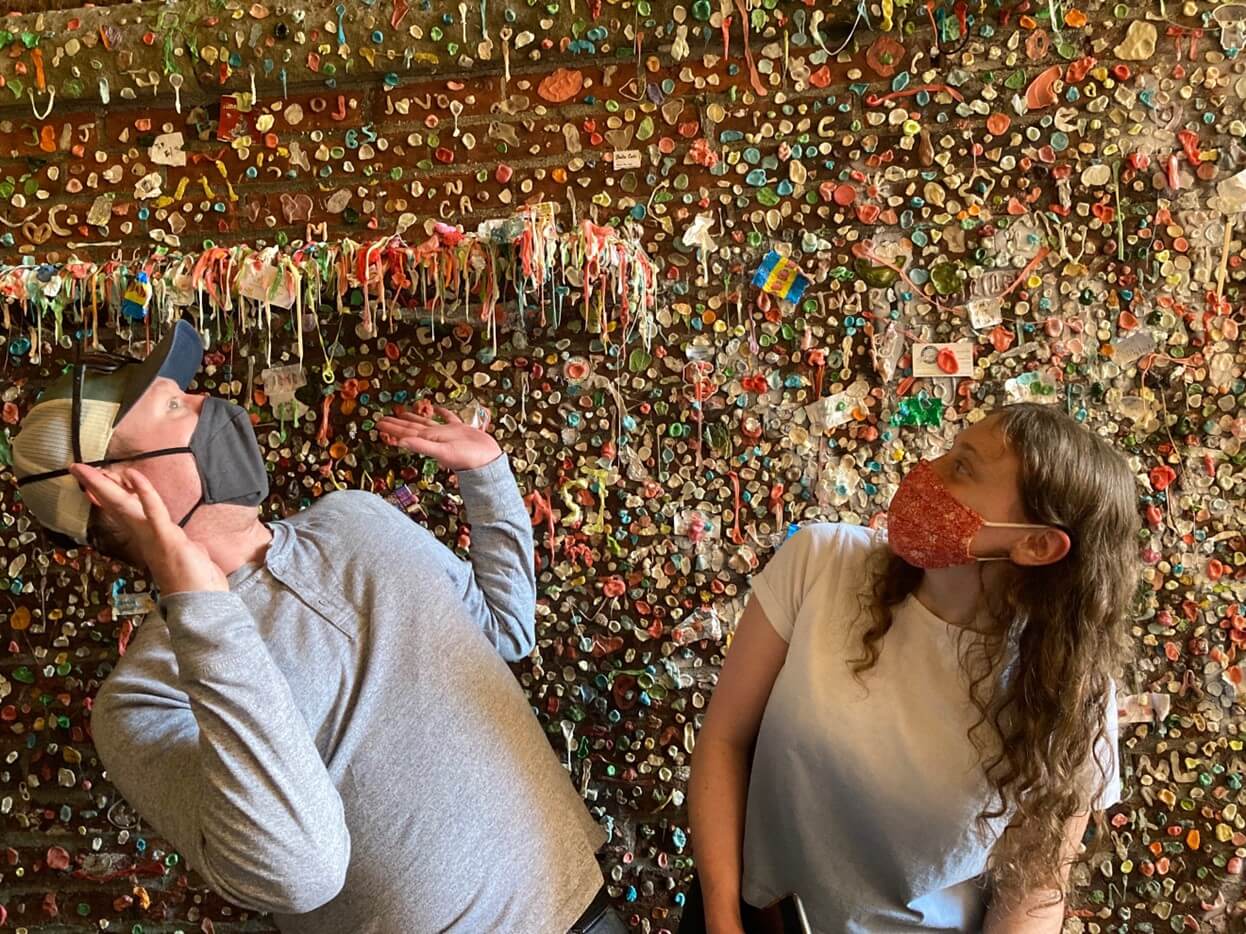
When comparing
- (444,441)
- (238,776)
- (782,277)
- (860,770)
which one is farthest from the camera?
(782,277)

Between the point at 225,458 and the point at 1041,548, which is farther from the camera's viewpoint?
the point at 225,458

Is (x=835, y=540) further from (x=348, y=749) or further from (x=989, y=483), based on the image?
(x=348, y=749)

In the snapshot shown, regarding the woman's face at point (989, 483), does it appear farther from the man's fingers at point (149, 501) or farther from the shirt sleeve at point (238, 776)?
the man's fingers at point (149, 501)

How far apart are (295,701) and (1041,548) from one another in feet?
3.34

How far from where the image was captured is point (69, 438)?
1.16m

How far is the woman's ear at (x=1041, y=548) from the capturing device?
1123 millimetres

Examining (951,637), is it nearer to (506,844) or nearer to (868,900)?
(868,900)

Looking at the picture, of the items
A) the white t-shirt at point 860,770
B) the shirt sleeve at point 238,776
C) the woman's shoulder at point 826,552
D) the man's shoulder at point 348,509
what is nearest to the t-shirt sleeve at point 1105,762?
the white t-shirt at point 860,770

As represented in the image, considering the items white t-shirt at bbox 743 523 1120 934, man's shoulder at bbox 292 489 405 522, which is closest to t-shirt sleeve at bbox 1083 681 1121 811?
white t-shirt at bbox 743 523 1120 934

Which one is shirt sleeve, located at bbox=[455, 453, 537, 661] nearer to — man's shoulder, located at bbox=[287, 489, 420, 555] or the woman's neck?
man's shoulder, located at bbox=[287, 489, 420, 555]

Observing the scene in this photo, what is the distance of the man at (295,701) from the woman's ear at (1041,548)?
75 centimetres

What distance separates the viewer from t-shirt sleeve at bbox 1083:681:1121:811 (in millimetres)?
1187

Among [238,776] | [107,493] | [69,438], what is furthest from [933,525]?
[69,438]

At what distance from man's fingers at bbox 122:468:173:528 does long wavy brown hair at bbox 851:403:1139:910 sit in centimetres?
92
